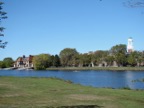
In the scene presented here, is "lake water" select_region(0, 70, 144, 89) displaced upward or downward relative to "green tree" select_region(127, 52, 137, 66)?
downward

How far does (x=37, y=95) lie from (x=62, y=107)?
5125 millimetres

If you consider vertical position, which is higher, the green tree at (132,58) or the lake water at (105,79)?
the green tree at (132,58)

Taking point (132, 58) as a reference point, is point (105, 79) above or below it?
below

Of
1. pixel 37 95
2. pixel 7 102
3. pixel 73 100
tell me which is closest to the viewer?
pixel 7 102

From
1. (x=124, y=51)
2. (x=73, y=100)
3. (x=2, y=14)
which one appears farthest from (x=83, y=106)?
(x=124, y=51)

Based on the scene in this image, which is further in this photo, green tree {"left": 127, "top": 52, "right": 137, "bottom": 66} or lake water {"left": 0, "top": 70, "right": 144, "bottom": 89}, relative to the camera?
green tree {"left": 127, "top": 52, "right": 137, "bottom": 66}

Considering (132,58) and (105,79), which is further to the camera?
(132,58)

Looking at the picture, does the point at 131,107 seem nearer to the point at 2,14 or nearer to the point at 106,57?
the point at 2,14

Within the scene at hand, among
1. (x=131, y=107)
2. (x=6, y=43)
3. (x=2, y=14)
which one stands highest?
(x=2, y=14)

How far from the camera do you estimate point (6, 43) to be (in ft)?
50.9

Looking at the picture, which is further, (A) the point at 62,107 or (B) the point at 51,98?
(B) the point at 51,98

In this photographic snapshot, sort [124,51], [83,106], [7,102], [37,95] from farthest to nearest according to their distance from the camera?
[124,51], [37,95], [7,102], [83,106]

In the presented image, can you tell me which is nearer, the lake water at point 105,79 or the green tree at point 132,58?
the lake water at point 105,79

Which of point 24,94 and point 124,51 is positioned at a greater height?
point 124,51
